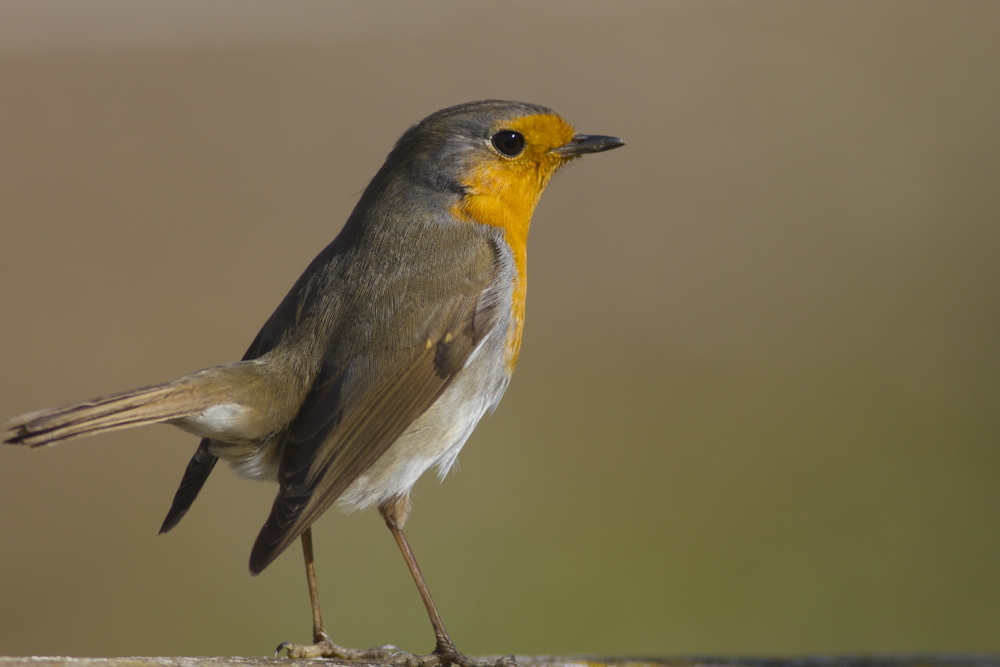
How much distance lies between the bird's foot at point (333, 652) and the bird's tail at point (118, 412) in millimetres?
865

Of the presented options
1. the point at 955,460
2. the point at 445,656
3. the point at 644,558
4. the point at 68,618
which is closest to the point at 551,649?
the point at 644,558

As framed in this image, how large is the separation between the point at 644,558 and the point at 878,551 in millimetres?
1451

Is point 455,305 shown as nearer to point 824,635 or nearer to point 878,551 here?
point 824,635

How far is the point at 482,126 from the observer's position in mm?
3287

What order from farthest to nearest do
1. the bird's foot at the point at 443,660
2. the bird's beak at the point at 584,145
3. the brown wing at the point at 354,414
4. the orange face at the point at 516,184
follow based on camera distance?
the bird's beak at the point at 584,145 < the orange face at the point at 516,184 < the bird's foot at the point at 443,660 < the brown wing at the point at 354,414

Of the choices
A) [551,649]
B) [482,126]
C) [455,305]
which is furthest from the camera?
[551,649]

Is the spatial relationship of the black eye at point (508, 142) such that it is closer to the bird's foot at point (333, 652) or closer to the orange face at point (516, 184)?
the orange face at point (516, 184)

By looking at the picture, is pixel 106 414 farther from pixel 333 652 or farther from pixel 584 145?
pixel 584 145

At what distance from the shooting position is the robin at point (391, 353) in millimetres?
2705

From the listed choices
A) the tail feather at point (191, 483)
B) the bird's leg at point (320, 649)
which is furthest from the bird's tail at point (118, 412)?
the bird's leg at point (320, 649)

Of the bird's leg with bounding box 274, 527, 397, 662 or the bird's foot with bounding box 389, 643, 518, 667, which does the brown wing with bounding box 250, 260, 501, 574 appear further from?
the bird's foot with bounding box 389, 643, 518, 667

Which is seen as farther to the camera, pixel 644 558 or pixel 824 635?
pixel 644 558

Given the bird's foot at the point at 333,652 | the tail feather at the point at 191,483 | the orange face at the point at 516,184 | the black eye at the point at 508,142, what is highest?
the black eye at the point at 508,142

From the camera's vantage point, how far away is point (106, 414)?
2.33m
